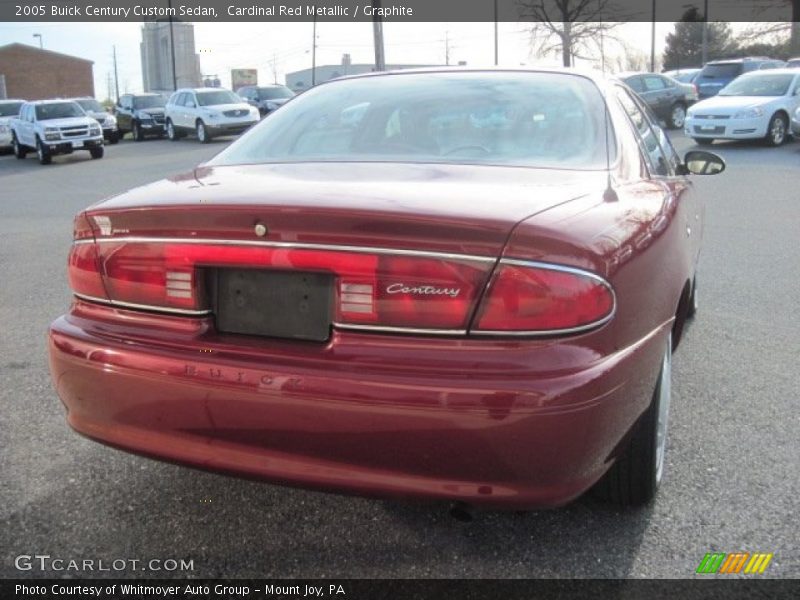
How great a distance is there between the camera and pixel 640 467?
105 inches

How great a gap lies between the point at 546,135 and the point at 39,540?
2275 millimetres

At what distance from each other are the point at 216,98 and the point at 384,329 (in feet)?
88.2

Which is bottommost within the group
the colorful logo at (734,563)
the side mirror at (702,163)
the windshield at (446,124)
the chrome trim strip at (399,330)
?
the colorful logo at (734,563)

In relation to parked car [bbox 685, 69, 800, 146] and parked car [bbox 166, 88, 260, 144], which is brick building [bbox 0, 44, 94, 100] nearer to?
parked car [bbox 166, 88, 260, 144]

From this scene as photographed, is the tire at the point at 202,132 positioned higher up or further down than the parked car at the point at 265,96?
further down

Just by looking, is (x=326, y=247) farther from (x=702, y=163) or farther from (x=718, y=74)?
(x=718, y=74)

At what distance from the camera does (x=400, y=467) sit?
2.12 metres

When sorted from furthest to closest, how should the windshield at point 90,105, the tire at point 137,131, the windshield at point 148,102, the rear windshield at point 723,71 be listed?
the windshield at point 148,102 → the tire at point 137,131 → the windshield at point 90,105 → the rear windshield at point 723,71

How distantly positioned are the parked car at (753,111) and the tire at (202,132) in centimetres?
1597

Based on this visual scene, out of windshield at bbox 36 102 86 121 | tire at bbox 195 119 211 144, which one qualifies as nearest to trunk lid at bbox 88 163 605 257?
windshield at bbox 36 102 86 121

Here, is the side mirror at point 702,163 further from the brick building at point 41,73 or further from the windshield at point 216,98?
the brick building at point 41,73

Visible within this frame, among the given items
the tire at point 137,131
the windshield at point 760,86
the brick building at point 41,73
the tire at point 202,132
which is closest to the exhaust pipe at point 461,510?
the windshield at point 760,86

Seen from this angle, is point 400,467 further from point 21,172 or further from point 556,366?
point 21,172

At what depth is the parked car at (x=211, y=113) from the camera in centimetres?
2668
